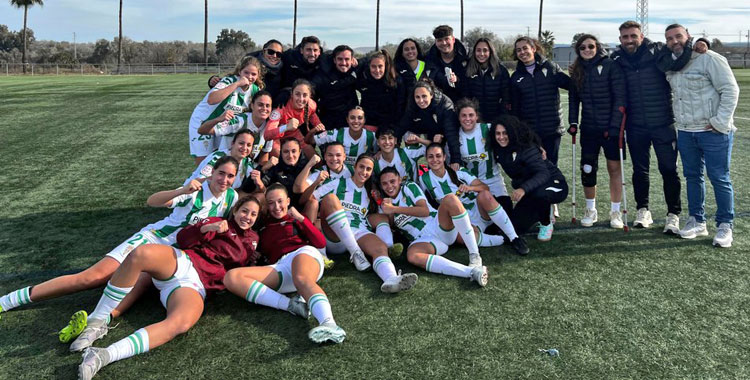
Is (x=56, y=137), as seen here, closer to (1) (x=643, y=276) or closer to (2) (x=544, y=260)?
(2) (x=544, y=260)

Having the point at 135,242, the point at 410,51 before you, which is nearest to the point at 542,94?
the point at 410,51

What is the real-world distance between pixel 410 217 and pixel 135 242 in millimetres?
2044

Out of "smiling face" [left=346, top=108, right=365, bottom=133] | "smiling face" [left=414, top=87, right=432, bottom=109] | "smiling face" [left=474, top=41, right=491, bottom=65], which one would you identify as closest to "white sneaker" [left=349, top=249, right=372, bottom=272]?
"smiling face" [left=346, top=108, right=365, bottom=133]

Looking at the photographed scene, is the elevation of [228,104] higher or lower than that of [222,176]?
higher

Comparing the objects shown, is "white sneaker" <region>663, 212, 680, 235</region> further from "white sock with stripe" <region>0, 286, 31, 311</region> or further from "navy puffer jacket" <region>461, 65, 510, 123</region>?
"white sock with stripe" <region>0, 286, 31, 311</region>

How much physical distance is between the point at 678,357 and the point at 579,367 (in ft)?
1.76

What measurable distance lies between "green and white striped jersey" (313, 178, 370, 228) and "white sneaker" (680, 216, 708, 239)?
8.70 feet

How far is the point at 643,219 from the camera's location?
15.9ft

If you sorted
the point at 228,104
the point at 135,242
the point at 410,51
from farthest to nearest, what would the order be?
the point at 410,51
the point at 228,104
the point at 135,242

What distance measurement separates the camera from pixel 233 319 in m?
3.27

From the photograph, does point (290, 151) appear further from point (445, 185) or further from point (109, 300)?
point (109, 300)

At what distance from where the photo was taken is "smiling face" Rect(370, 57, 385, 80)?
4.94 meters

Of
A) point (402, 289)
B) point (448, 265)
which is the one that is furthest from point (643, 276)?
point (402, 289)

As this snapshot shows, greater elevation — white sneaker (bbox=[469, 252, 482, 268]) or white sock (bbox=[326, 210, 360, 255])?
white sock (bbox=[326, 210, 360, 255])
